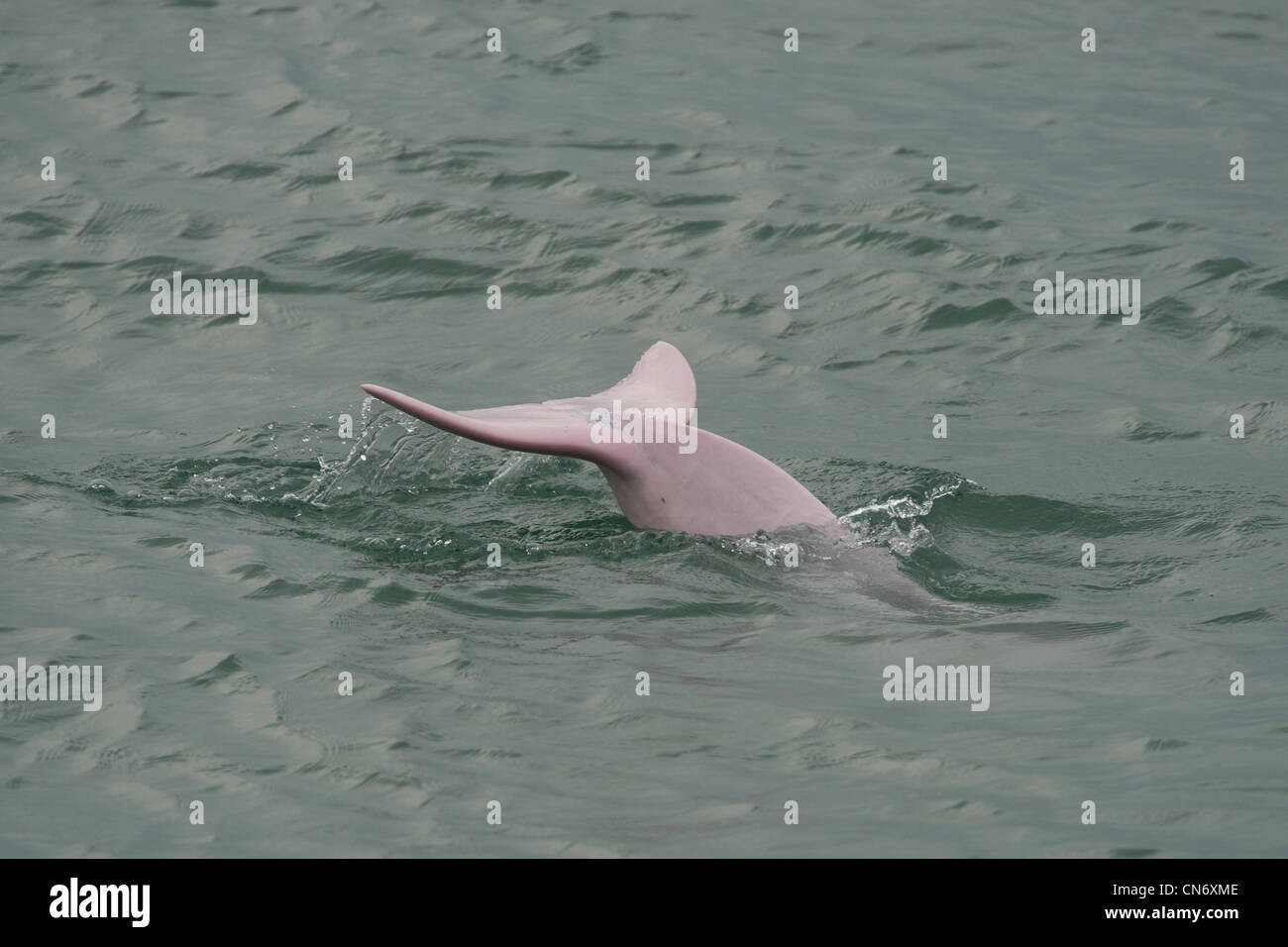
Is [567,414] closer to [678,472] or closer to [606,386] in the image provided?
[678,472]

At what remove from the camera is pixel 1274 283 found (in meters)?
17.4

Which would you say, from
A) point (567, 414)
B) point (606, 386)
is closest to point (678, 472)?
point (567, 414)

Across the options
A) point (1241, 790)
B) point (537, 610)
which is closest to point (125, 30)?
point (537, 610)

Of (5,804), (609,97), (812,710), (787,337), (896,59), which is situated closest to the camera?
(5,804)

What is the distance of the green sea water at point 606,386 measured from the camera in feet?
28.0

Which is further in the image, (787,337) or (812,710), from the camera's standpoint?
(787,337)

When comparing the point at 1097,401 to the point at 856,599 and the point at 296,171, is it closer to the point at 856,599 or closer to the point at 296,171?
the point at 856,599

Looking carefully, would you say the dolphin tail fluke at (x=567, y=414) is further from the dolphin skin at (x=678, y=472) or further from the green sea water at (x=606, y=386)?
the green sea water at (x=606, y=386)

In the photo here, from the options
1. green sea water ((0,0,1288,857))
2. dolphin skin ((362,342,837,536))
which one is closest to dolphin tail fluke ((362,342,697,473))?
dolphin skin ((362,342,837,536))

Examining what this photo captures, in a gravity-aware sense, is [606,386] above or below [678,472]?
above

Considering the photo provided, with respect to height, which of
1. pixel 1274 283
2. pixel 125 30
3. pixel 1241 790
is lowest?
pixel 1241 790

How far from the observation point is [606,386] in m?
15.3

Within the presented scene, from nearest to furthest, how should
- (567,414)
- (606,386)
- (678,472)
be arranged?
(567,414)
(678,472)
(606,386)

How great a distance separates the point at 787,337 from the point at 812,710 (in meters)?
7.67
